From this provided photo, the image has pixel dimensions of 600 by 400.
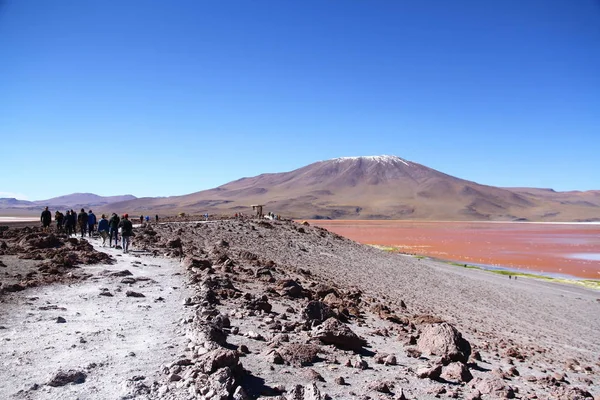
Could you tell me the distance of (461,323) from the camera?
12.3 m

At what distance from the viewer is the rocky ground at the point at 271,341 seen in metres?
Answer: 4.75

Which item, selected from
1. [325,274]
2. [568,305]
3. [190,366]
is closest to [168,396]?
[190,366]

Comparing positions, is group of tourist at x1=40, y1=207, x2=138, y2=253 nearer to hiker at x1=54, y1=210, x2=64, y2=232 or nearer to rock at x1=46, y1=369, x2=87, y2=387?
hiker at x1=54, y1=210, x2=64, y2=232

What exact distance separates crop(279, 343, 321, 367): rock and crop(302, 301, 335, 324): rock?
57.9 inches

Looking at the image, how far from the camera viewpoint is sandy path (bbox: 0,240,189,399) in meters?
4.62

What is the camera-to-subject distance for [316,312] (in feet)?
25.1

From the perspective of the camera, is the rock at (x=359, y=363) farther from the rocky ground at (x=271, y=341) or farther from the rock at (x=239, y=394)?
the rock at (x=239, y=394)

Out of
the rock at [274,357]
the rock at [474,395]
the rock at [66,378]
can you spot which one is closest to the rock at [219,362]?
the rock at [274,357]

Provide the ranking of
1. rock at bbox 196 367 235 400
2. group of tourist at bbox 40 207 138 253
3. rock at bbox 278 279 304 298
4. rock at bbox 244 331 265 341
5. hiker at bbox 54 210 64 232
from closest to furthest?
rock at bbox 196 367 235 400, rock at bbox 244 331 265 341, rock at bbox 278 279 304 298, group of tourist at bbox 40 207 138 253, hiker at bbox 54 210 64 232

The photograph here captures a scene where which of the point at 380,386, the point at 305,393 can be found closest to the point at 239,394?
the point at 305,393

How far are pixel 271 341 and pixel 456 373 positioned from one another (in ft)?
7.90

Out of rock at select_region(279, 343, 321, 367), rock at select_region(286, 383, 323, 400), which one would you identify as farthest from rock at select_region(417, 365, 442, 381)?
rock at select_region(286, 383, 323, 400)

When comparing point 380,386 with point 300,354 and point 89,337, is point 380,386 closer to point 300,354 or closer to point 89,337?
point 300,354

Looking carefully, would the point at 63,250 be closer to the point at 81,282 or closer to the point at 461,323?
the point at 81,282
